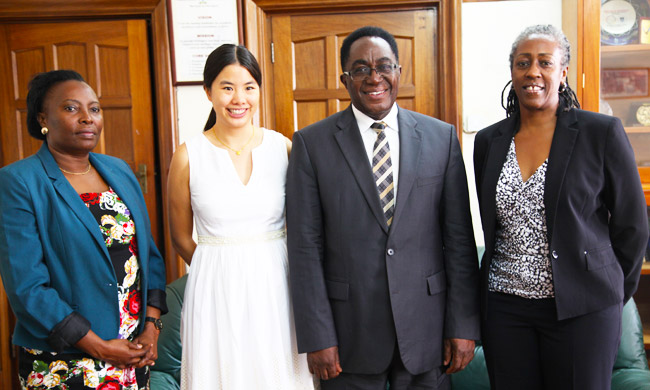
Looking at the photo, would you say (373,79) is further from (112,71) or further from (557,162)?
(112,71)

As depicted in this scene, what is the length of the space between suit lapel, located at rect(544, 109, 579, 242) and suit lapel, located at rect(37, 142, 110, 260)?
1.20m

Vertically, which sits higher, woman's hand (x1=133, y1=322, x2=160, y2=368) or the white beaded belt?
the white beaded belt

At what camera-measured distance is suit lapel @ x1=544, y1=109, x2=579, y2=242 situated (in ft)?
4.69

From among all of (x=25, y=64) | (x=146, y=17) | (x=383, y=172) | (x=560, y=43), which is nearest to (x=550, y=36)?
(x=560, y=43)

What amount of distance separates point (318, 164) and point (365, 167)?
136mm

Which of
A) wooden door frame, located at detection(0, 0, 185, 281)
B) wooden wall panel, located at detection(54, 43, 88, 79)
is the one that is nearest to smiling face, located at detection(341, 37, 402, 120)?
wooden door frame, located at detection(0, 0, 185, 281)

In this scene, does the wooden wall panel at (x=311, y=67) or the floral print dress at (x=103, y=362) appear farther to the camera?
the wooden wall panel at (x=311, y=67)

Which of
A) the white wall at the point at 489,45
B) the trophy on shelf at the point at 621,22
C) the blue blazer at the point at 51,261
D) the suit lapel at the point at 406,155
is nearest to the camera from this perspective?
the blue blazer at the point at 51,261

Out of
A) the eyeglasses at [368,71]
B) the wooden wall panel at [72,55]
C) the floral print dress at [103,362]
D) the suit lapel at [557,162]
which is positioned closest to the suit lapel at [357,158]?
the eyeglasses at [368,71]

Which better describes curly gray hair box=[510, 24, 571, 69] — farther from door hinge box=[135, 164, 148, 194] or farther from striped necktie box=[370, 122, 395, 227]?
door hinge box=[135, 164, 148, 194]

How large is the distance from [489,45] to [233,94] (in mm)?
1737

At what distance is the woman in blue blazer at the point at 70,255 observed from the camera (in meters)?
1.37

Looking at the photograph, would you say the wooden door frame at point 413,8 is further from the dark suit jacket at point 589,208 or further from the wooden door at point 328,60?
the dark suit jacket at point 589,208

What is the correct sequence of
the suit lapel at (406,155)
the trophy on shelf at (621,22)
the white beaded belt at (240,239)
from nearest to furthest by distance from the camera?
the suit lapel at (406,155), the white beaded belt at (240,239), the trophy on shelf at (621,22)
